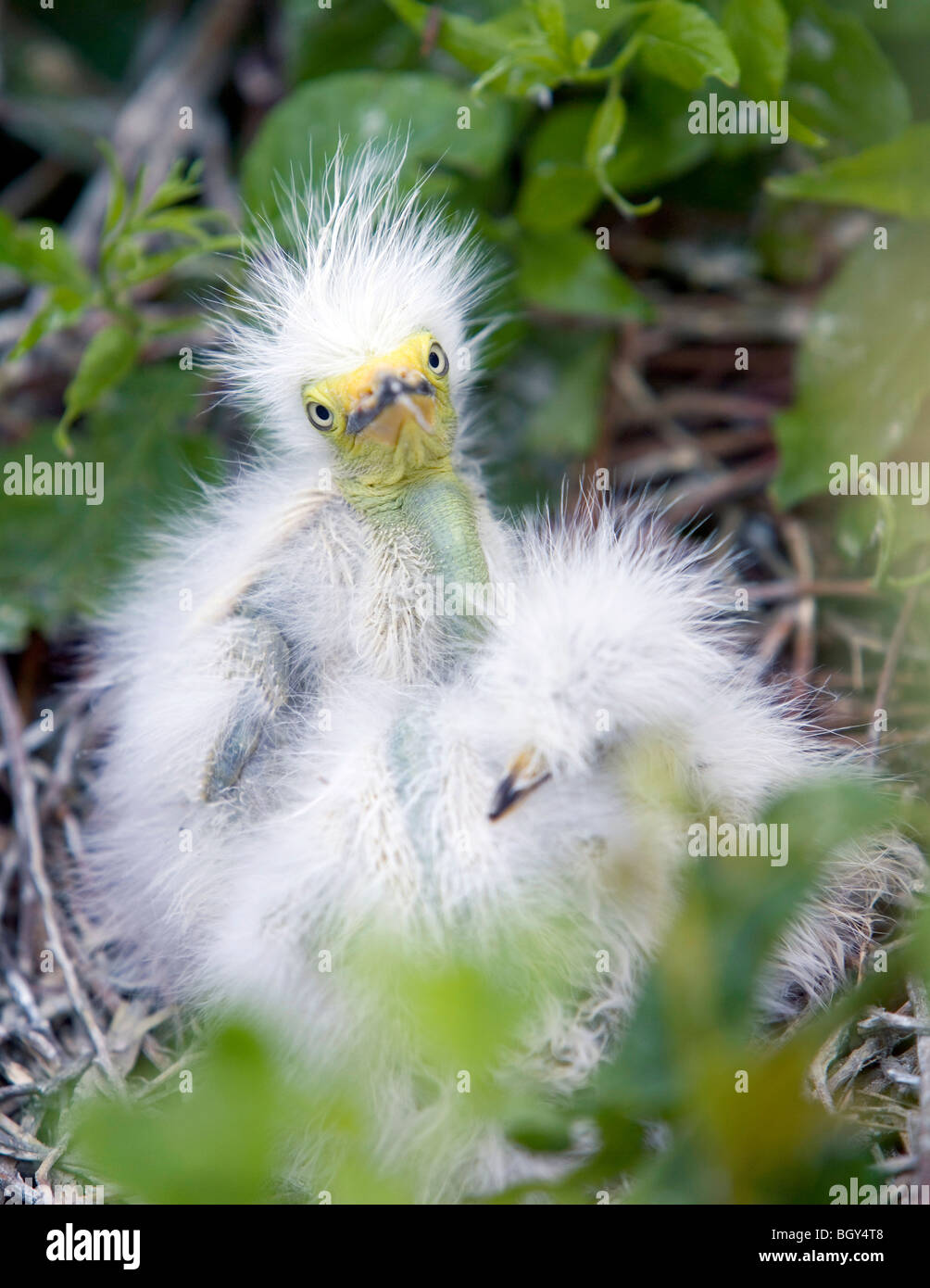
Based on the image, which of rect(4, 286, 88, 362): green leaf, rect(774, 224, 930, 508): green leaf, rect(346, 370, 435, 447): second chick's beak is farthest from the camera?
rect(774, 224, 930, 508): green leaf

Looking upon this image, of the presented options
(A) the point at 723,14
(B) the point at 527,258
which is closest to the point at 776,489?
(B) the point at 527,258

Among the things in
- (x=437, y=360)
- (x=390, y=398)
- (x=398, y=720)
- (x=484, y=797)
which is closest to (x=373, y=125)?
(x=437, y=360)

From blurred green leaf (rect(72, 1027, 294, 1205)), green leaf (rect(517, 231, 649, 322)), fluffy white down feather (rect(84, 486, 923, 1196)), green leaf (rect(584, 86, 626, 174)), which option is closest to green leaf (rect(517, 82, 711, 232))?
green leaf (rect(517, 231, 649, 322))

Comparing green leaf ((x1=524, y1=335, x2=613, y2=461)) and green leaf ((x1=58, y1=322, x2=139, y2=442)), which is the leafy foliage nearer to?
green leaf ((x1=58, y1=322, x2=139, y2=442))

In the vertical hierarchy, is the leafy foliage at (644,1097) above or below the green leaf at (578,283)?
below

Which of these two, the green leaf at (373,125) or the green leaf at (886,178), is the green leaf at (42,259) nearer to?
the green leaf at (373,125)

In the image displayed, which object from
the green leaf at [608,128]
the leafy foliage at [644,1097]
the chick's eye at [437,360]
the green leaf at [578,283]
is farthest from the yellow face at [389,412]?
the leafy foliage at [644,1097]
